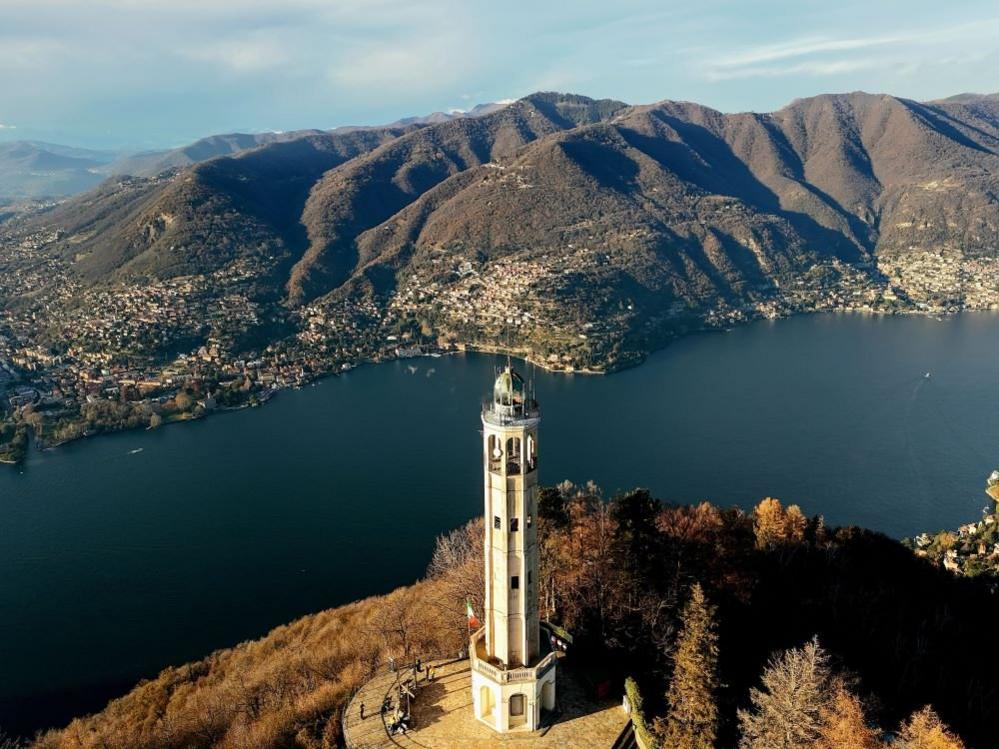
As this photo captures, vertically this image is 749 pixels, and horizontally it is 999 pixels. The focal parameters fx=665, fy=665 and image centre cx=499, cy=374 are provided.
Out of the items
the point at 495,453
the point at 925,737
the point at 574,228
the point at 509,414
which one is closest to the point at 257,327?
the point at 574,228

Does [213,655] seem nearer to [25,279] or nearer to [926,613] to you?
[926,613]

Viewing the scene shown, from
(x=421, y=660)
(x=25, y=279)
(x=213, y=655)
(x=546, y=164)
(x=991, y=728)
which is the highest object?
(x=546, y=164)

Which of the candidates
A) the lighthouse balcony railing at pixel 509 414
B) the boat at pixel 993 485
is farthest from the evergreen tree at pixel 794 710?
the boat at pixel 993 485

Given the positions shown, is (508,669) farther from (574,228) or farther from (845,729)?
(574,228)

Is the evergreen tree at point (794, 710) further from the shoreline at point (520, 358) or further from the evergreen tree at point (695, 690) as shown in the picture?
the shoreline at point (520, 358)

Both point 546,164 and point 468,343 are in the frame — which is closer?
point 468,343

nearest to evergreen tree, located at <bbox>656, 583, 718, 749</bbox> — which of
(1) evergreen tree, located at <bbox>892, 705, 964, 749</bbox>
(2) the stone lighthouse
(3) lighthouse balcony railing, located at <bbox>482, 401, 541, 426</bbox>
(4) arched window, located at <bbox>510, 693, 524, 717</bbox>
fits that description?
(2) the stone lighthouse

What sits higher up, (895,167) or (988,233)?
(895,167)

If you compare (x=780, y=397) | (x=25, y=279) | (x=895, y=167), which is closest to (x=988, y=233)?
(x=895, y=167)
